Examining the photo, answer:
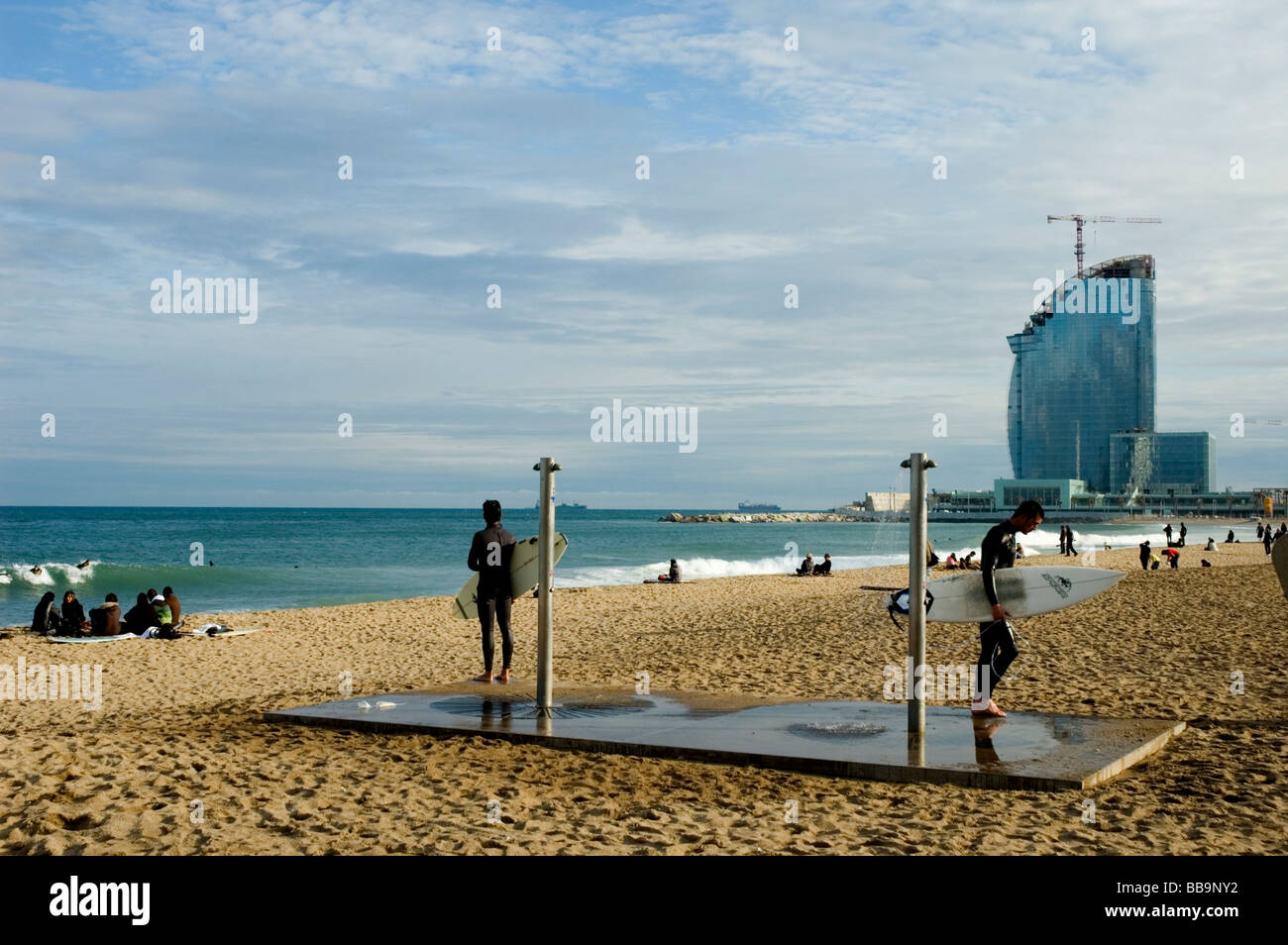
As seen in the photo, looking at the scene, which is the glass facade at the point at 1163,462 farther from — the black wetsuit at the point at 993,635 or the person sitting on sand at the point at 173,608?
the black wetsuit at the point at 993,635

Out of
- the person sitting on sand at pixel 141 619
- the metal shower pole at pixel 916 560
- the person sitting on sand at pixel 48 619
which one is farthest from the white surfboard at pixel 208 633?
the metal shower pole at pixel 916 560

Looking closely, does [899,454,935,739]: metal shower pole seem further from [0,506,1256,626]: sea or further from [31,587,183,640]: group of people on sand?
[0,506,1256,626]: sea

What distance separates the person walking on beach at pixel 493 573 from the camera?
30.3 feet

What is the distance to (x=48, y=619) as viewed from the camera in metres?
19.2

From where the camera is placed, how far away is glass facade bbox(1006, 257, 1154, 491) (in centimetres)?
18038

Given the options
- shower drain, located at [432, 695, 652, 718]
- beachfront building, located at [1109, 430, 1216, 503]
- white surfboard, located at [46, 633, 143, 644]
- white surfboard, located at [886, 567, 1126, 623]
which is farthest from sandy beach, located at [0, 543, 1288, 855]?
beachfront building, located at [1109, 430, 1216, 503]

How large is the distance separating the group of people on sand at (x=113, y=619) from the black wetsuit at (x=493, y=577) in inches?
430

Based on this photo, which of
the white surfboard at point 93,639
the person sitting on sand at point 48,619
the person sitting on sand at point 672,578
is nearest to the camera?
the white surfboard at point 93,639

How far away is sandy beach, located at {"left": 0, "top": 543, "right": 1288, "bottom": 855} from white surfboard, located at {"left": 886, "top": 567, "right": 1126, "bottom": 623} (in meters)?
1.21

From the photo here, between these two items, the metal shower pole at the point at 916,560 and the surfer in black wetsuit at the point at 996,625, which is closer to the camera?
the metal shower pole at the point at 916,560

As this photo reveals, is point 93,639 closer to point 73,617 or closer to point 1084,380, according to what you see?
point 73,617

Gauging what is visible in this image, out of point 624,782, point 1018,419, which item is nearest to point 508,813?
point 624,782

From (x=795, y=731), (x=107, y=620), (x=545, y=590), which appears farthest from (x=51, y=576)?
(x=795, y=731)
